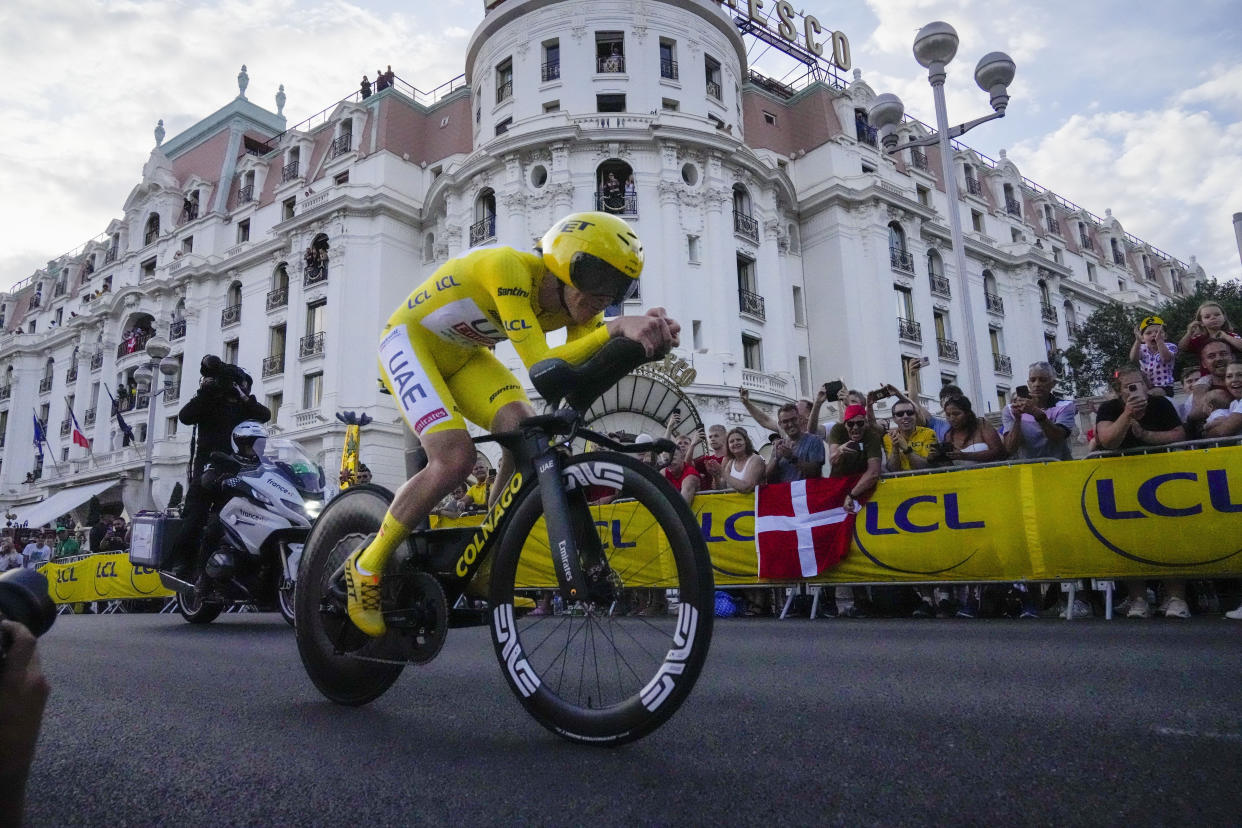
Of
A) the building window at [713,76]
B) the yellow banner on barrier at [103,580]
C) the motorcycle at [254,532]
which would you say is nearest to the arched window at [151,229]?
the building window at [713,76]

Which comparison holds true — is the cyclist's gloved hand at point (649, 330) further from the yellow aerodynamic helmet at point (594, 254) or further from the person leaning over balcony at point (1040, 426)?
the person leaning over balcony at point (1040, 426)

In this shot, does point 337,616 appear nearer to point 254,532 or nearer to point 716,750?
point 716,750

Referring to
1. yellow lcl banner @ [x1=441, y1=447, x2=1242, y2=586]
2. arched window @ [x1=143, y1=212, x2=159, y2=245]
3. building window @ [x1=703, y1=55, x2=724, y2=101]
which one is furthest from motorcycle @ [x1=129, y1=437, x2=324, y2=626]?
arched window @ [x1=143, y1=212, x2=159, y2=245]

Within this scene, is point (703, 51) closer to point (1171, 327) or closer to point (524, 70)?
point (524, 70)

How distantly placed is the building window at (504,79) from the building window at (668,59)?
5743 mm

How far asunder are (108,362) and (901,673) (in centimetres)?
4866

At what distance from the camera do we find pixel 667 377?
78.9 ft

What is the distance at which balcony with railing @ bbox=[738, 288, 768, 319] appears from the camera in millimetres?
28172

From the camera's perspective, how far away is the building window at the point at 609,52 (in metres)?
28.7

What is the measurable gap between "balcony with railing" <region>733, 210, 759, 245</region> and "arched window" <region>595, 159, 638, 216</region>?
4.05 m

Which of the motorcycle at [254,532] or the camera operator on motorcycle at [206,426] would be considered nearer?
the motorcycle at [254,532]

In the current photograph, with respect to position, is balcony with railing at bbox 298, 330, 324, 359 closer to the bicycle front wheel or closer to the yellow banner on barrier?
the yellow banner on barrier

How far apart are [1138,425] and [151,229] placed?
49.3 metres

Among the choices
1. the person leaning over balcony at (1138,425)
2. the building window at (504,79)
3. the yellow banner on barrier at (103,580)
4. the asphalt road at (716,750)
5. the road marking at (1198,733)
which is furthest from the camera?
the building window at (504,79)
